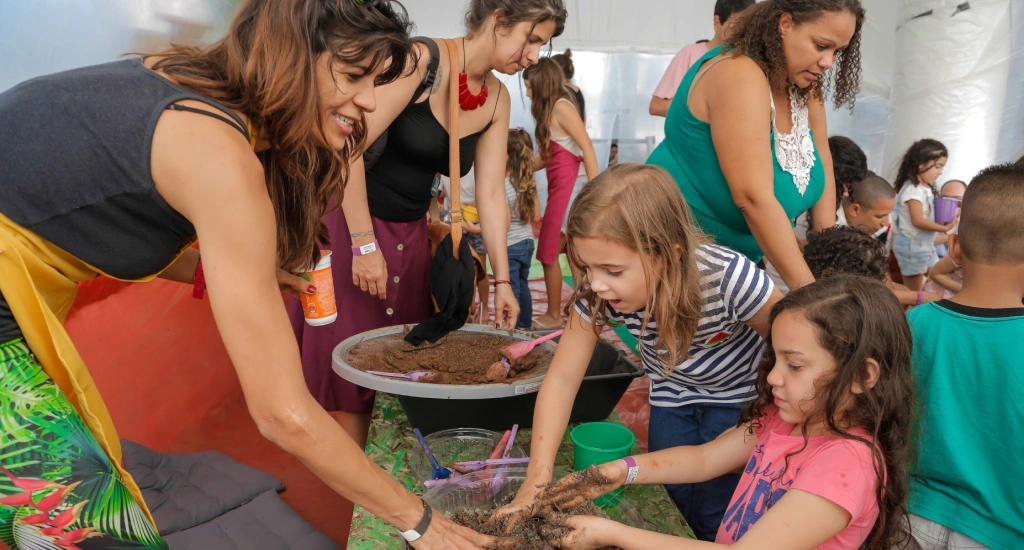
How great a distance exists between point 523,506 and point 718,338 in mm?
522

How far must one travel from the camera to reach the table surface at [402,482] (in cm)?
124

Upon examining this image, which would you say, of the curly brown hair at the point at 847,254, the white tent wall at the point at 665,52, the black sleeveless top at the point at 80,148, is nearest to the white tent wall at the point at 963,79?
the white tent wall at the point at 665,52

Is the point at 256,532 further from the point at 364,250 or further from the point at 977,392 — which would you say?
the point at 977,392

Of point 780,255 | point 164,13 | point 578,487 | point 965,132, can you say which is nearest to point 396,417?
point 578,487

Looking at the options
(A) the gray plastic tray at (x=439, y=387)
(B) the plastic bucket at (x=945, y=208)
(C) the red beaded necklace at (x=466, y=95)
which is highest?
(C) the red beaded necklace at (x=466, y=95)

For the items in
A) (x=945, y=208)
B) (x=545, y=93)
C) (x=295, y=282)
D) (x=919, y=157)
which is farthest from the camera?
(x=919, y=157)

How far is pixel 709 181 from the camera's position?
1.66 m

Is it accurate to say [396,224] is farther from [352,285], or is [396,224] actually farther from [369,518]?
[369,518]

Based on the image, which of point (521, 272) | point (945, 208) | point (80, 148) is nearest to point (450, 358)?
point (80, 148)

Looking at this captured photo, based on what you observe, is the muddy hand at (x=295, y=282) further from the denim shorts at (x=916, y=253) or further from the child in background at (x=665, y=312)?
the denim shorts at (x=916, y=253)

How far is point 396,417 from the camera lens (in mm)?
1807

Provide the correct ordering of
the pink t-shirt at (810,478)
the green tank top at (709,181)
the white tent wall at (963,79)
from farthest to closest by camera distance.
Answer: the white tent wall at (963,79) → the green tank top at (709,181) → the pink t-shirt at (810,478)

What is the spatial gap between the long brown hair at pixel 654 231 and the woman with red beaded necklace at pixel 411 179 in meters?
0.69

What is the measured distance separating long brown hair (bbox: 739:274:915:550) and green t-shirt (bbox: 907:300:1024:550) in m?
0.20
